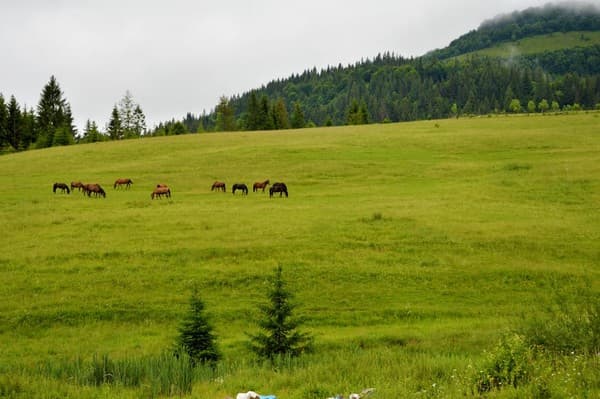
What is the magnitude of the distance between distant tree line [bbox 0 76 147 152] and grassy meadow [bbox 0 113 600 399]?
2023 inches

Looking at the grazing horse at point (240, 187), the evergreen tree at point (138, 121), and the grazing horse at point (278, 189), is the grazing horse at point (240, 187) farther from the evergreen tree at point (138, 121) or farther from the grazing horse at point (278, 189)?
the evergreen tree at point (138, 121)

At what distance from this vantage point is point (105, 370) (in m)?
9.92

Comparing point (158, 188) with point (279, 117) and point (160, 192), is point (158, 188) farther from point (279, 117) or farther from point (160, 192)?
point (279, 117)

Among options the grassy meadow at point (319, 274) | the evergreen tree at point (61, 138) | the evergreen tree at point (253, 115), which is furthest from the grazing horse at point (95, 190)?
the evergreen tree at point (253, 115)

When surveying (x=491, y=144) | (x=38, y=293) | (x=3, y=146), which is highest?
(x=3, y=146)

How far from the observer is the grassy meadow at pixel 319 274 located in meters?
9.20

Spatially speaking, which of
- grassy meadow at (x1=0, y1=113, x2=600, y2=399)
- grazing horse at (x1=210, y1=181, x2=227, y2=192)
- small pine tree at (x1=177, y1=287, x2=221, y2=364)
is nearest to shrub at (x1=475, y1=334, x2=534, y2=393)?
grassy meadow at (x1=0, y1=113, x2=600, y2=399)

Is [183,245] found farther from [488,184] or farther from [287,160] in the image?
[287,160]

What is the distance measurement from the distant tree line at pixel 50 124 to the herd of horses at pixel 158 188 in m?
50.9

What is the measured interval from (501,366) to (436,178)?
37007 millimetres

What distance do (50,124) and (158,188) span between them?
71599mm

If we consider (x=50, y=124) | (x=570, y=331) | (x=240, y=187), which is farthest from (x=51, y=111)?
(x=570, y=331)

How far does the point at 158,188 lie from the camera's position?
39.7 m

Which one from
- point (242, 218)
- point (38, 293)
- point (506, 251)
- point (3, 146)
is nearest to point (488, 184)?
point (506, 251)
